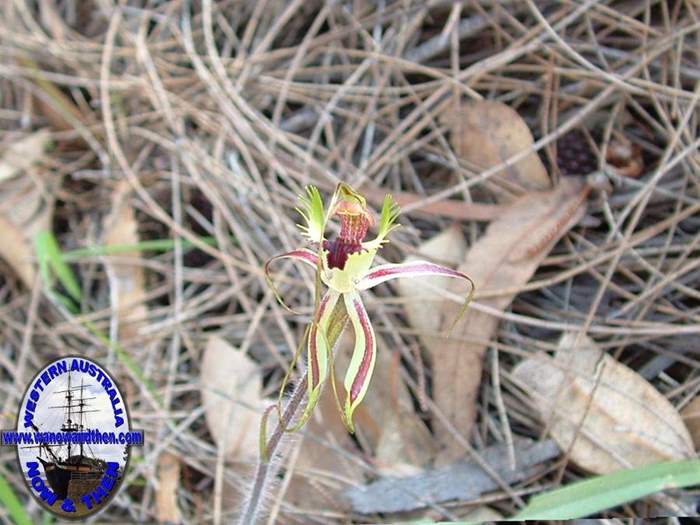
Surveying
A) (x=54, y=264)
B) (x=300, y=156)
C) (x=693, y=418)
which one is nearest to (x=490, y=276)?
(x=693, y=418)

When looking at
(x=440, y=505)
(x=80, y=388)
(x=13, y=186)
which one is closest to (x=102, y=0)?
(x=13, y=186)

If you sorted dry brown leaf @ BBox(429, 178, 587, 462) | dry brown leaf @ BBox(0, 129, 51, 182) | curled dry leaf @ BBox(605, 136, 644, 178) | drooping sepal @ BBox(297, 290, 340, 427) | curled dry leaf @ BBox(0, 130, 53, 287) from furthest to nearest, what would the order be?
1. dry brown leaf @ BBox(0, 129, 51, 182)
2. curled dry leaf @ BBox(0, 130, 53, 287)
3. curled dry leaf @ BBox(605, 136, 644, 178)
4. dry brown leaf @ BBox(429, 178, 587, 462)
5. drooping sepal @ BBox(297, 290, 340, 427)

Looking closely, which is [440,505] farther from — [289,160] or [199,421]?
[289,160]

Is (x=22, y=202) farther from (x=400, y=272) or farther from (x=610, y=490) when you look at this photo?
(x=610, y=490)

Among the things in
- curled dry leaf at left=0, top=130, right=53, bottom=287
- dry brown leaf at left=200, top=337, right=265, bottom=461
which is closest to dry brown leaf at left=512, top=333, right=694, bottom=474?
dry brown leaf at left=200, top=337, right=265, bottom=461

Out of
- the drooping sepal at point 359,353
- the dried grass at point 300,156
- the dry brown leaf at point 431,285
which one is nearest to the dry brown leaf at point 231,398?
the dried grass at point 300,156

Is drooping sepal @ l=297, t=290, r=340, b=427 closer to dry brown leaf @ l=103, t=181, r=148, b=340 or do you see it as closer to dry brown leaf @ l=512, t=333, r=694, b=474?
dry brown leaf @ l=512, t=333, r=694, b=474
